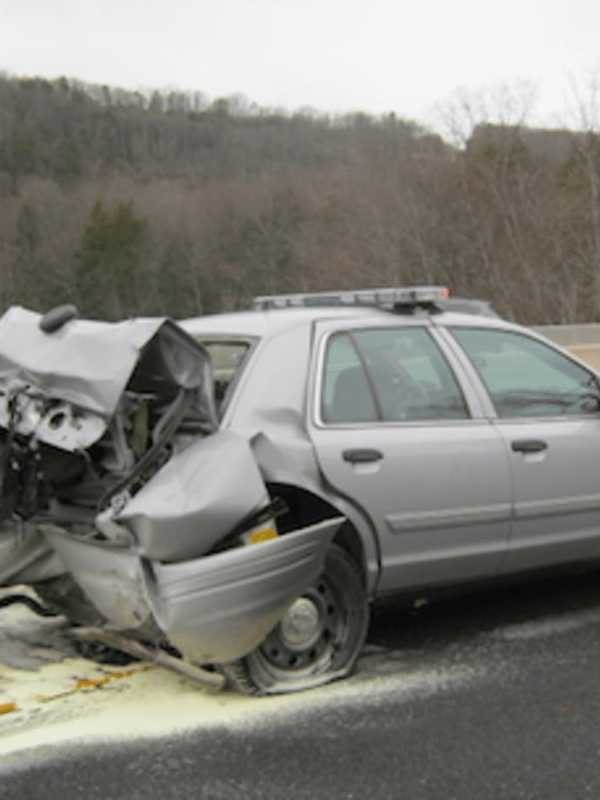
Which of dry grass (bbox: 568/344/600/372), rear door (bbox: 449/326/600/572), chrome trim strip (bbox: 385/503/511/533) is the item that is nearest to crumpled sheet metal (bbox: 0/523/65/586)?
chrome trim strip (bbox: 385/503/511/533)

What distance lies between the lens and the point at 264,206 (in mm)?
92750

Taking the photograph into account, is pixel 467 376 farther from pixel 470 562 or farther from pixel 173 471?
pixel 173 471

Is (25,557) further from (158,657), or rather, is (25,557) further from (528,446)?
(528,446)

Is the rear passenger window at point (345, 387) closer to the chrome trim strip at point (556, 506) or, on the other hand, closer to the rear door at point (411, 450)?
the rear door at point (411, 450)

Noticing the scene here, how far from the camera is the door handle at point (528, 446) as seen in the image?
14.9 ft

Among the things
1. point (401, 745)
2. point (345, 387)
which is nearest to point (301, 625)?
point (401, 745)

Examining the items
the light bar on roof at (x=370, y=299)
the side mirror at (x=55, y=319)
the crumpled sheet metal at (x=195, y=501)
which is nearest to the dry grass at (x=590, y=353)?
the light bar on roof at (x=370, y=299)

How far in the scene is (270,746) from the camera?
3.49 meters

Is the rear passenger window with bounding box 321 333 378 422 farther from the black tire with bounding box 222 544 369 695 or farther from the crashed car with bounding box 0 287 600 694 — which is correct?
the black tire with bounding box 222 544 369 695

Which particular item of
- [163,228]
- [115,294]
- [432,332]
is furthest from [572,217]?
[163,228]

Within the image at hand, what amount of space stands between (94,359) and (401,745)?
5.91ft

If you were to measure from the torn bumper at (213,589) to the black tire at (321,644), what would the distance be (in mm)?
251

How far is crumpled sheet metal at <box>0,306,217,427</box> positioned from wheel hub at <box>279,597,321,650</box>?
811mm

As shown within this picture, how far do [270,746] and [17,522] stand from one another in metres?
1.39
